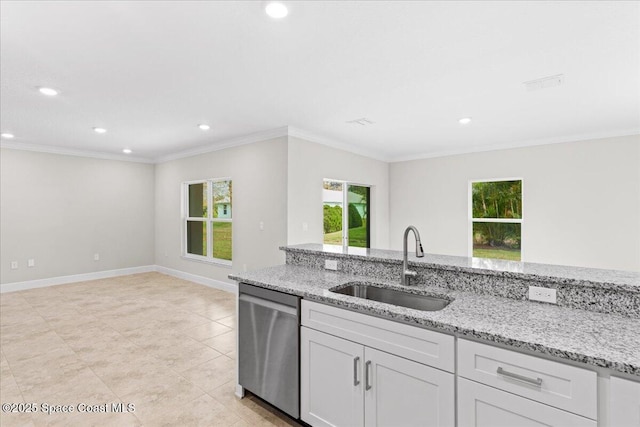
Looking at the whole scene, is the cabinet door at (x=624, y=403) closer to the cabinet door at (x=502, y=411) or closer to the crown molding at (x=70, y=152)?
the cabinet door at (x=502, y=411)

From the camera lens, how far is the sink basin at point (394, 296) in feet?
6.25

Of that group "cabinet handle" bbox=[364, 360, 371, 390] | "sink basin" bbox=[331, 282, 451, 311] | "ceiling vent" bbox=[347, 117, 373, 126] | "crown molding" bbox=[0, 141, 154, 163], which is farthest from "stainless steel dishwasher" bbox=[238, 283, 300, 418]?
"crown molding" bbox=[0, 141, 154, 163]

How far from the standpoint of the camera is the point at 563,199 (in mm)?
4895

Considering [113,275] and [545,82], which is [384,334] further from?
[113,275]

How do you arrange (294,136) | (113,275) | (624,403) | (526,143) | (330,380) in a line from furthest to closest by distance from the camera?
(113,275), (526,143), (294,136), (330,380), (624,403)

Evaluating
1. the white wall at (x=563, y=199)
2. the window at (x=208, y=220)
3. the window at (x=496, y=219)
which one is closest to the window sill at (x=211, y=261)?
the window at (x=208, y=220)

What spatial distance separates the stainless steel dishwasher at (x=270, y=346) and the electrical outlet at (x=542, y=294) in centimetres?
129

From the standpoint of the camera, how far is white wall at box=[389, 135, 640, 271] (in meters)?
4.47

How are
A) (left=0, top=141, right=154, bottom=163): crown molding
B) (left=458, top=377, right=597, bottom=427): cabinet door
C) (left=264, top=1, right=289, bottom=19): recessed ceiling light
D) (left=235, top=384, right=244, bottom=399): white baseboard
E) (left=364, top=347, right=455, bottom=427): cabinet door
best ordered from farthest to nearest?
(left=0, top=141, right=154, bottom=163): crown molding, (left=235, top=384, right=244, bottom=399): white baseboard, (left=264, top=1, right=289, bottom=19): recessed ceiling light, (left=364, top=347, right=455, bottom=427): cabinet door, (left=458, top=377, right=597, bottom=427): cabinet door

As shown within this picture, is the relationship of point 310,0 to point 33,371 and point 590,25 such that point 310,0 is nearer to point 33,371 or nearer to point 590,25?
point 590,25

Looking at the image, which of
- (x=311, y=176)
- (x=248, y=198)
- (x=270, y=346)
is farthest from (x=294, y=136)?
(x=270, y=346)

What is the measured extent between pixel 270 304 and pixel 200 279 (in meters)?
4.30

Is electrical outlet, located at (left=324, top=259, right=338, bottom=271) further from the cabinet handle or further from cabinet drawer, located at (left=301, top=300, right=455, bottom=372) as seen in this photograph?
the cabinet handle

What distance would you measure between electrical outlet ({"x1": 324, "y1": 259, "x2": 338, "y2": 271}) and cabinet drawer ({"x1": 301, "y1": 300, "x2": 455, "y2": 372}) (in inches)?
25.2
